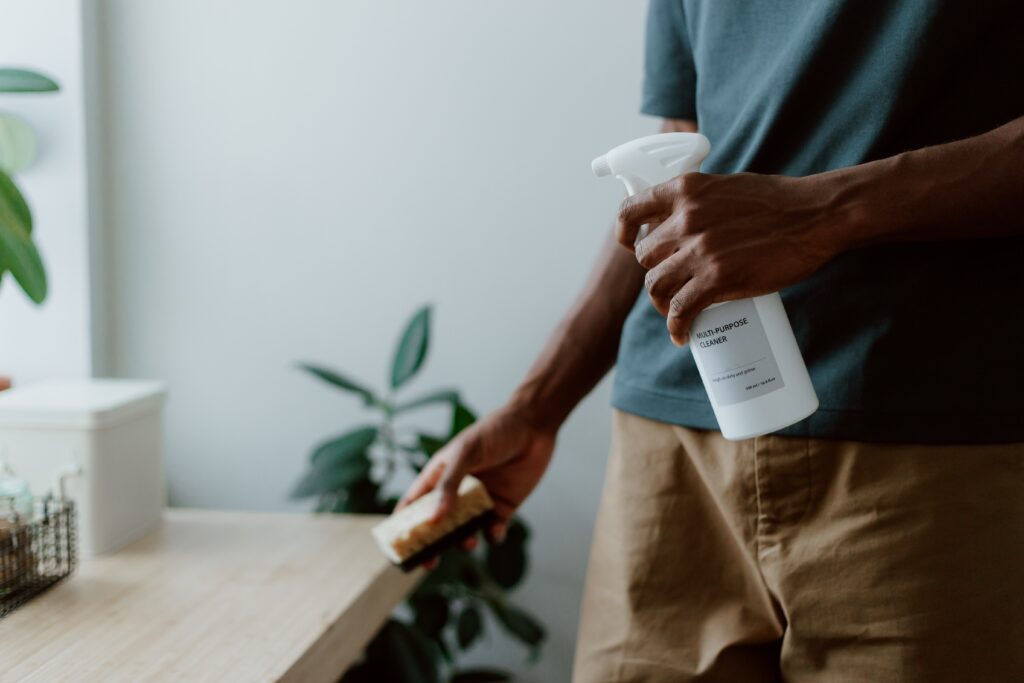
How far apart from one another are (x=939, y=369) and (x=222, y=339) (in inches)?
51.4

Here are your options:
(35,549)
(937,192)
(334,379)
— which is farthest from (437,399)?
(937,192)

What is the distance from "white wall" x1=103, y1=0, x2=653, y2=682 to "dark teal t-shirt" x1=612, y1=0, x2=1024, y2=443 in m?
0.83

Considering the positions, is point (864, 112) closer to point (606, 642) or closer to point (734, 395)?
point (734, 395)

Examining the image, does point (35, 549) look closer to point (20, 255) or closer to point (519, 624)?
point (20, 255)

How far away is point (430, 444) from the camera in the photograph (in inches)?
56.3

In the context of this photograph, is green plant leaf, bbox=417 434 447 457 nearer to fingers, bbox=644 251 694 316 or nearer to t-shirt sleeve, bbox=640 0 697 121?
t-shirt sleeve, bbox=640 0 697 121

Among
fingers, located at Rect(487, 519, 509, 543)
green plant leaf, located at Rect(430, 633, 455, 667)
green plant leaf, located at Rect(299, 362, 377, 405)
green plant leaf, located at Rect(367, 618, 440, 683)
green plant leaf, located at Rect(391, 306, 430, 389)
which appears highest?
green plant leaf, located at Rect(391, 306, 430, 389)

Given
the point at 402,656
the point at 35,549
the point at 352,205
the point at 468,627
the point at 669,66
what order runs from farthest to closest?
the point at 352,205
the point at 468,627
the point at 402,656
the point at 35,549
the point at 669,66

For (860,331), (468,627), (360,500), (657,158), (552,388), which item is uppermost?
(657,158)

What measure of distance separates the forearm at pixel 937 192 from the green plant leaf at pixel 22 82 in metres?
0.82

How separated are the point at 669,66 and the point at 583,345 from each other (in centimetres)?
27

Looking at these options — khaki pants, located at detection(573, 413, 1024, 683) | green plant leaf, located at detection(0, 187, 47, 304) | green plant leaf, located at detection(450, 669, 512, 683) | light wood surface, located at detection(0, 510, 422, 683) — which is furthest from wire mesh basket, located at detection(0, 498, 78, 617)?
green plant leaf, located at detection(450, 669, 512, 683)

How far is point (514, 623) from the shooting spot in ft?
4.82

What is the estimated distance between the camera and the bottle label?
59 centimetres
